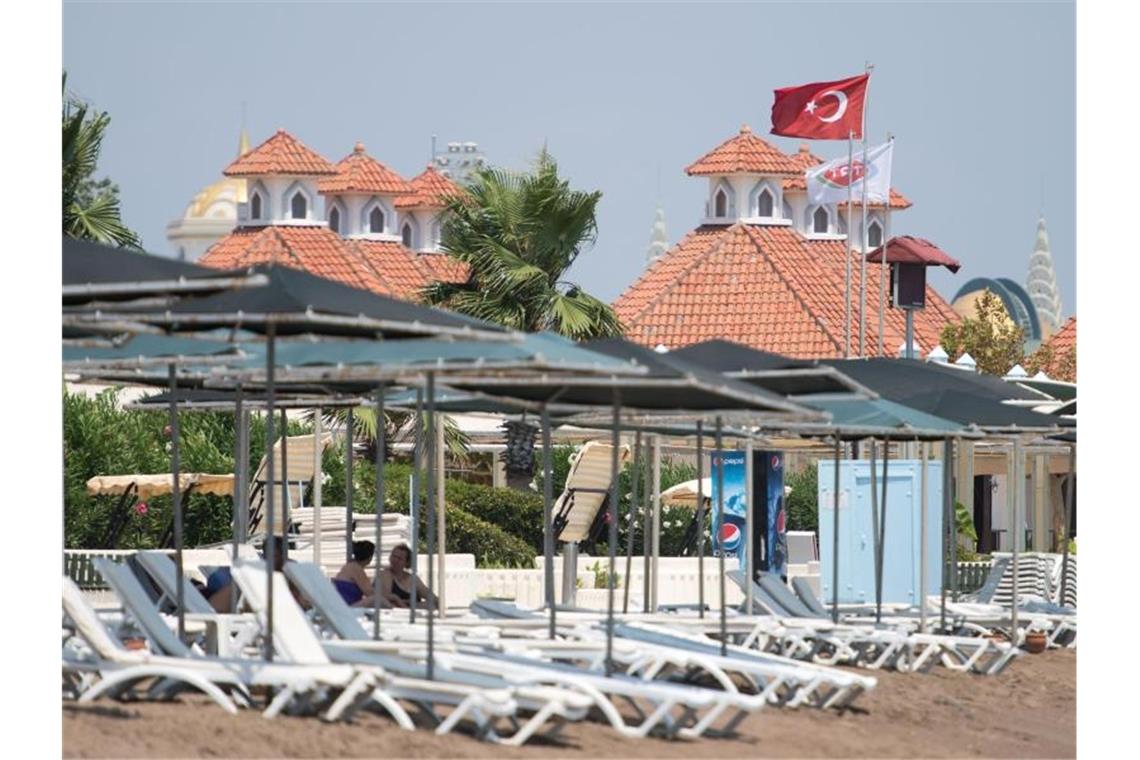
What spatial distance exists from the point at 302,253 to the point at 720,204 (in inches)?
445

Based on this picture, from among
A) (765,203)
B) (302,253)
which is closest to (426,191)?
(302,253)

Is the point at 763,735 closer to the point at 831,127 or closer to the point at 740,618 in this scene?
the point at 740,618

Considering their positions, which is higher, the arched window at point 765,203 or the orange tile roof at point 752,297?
the arched window at point 765,203

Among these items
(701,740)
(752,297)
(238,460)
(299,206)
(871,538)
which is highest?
(299,206)

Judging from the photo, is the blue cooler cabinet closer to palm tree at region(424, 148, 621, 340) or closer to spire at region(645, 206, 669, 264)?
palm tree at region(424, 148, 621, 340)

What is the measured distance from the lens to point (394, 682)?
12906mm

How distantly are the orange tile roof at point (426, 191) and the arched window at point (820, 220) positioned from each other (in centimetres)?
1367

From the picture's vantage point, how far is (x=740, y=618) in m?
18.4

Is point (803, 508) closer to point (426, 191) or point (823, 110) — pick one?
point (823, 110)

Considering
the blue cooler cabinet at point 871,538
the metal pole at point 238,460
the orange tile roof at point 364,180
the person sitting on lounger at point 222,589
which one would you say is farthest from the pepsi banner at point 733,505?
the orange tile roof at point 364,180

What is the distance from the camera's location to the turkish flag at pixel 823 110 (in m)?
39.7

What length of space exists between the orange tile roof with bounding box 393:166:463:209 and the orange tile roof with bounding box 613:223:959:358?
51.3 feet

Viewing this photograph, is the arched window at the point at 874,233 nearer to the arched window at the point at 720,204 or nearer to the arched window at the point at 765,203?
the arched window at the point at 765,203

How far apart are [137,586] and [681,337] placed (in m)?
43.2
